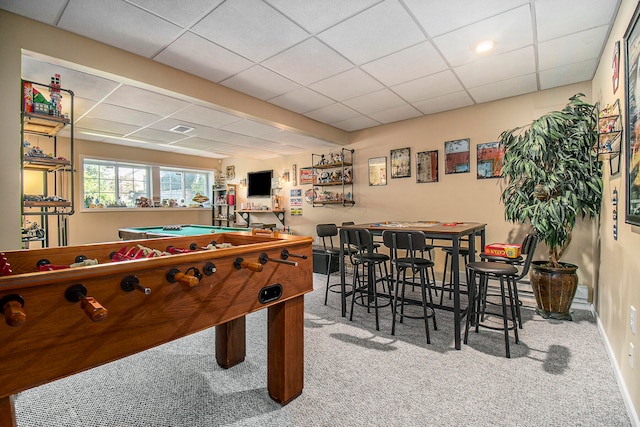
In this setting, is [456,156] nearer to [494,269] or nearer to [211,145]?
[494,269]

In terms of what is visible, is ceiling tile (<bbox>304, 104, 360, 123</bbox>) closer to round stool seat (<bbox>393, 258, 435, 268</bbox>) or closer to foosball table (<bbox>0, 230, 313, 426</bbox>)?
round stool seat (<bbox>393, 258, 435, 268</bbox>)

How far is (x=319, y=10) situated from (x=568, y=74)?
303 centimetres

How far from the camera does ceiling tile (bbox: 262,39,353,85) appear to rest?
9.18 ft

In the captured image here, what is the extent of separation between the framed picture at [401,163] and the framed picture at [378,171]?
0.53 ft

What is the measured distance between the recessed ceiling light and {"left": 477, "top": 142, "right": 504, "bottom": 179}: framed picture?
1.64m

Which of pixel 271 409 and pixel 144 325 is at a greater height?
pixel 144 325

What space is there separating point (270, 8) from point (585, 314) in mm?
4307

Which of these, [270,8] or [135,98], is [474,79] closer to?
[270,8]

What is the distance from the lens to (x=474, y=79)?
11.4ft

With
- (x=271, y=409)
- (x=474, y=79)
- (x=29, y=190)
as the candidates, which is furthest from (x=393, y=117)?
(x=29, y=190)

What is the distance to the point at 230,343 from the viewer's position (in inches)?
87.0

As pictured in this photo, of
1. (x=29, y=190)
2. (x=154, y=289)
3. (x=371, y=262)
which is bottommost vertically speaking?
(x=371, y=262)

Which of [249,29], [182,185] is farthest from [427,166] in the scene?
[182,185]

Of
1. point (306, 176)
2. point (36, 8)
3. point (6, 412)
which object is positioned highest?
point (36, 8)
